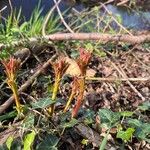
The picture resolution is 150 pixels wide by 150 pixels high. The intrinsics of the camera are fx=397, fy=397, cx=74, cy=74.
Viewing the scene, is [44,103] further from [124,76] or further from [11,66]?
[124,76]

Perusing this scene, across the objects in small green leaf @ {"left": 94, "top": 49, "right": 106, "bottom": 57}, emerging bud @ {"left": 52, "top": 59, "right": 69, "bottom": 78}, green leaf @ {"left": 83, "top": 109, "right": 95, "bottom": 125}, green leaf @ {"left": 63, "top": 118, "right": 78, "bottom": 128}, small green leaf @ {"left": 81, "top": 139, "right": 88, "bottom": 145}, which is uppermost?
emerging bud @ {"left": 52, "top": 59, "right": 69, "bottom": 78}

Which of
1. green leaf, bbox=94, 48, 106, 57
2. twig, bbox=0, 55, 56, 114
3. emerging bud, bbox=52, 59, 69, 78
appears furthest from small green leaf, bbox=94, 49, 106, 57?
emerging bud, bbox=52, 59, 69, 78

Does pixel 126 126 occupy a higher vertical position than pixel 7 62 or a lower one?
lower

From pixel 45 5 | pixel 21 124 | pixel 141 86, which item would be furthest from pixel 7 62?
pixel 45 5

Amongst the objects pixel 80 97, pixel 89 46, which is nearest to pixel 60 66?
pixel 80 97

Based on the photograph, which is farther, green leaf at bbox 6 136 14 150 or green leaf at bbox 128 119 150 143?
green leaf at bbox 128 119 150 143

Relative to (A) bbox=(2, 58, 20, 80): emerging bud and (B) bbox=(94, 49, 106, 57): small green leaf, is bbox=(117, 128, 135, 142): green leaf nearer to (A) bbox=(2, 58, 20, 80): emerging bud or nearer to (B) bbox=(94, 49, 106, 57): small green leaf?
(A) bbox=(2, 58, 20, 80): emerging bud

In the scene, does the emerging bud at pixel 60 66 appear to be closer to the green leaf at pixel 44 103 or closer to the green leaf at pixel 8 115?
the green leaf at pixel 44 103

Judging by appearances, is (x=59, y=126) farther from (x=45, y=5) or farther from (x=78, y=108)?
(x=45, y=5)
